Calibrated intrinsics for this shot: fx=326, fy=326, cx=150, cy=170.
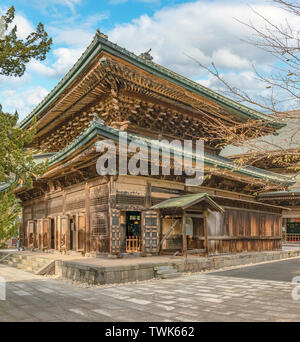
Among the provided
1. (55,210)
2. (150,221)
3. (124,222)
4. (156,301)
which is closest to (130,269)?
(156,301)

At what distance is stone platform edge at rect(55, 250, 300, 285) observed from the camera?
9688mm

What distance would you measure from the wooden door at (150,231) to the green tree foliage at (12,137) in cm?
605

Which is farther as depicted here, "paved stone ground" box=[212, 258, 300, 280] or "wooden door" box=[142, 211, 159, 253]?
"wooden door" box=[142, 211, 159, 253]

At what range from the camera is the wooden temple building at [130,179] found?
39.7ft

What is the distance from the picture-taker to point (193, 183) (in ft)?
50.5

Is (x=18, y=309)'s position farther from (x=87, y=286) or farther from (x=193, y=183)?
A: (x=193, y=183)

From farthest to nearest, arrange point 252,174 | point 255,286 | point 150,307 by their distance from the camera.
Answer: point 252,174 → point 255,286 → point 150,307

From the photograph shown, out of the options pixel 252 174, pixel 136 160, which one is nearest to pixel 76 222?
pixel 136 160

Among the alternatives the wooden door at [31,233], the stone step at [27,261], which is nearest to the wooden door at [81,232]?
the stone step at [27,261]

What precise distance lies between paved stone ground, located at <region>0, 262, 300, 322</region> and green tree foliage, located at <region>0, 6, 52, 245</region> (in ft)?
6.39

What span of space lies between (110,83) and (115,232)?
5.63 m

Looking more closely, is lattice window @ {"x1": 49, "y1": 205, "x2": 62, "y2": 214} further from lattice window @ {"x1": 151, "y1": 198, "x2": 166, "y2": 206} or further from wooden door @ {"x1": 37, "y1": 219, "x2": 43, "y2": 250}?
lattice window @ {"x1": 151, "y1": 198, "x2": 166, "y2": 206}

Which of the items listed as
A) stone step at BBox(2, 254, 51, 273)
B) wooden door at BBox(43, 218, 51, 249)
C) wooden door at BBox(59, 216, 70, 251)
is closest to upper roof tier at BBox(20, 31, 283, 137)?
wooden door at BBox(59, 216, 70, 251)

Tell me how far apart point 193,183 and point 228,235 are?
3065 millimetres
